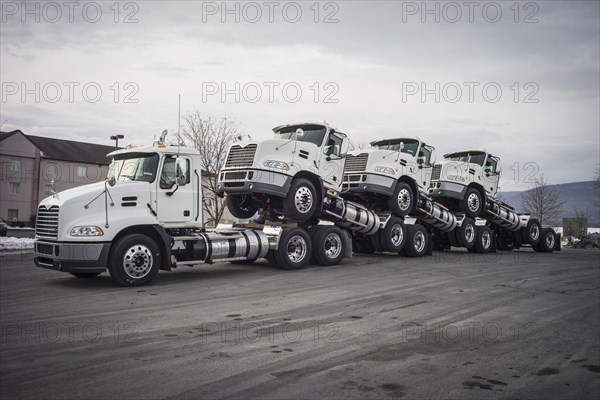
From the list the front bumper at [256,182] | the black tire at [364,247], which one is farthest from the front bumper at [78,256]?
the black tire at [364,247]

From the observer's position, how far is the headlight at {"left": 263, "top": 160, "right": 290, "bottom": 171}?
536 inches

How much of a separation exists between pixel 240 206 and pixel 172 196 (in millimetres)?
3866

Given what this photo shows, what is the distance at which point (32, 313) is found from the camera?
7996 millimetres

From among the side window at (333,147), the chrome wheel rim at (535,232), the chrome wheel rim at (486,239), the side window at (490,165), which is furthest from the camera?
the chrome wheel rim at (535,232)

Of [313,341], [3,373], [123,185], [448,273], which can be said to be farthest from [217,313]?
[448,273]

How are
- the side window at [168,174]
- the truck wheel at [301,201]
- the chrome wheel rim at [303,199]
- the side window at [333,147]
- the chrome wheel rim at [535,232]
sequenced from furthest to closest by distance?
1. the chrome wheel rim at [535,232]
2. the side window at [333,147]
3. the chrome wheel rim at [303,199]
4. the truck wheel at [301,201]
5. the side window at [168,174]

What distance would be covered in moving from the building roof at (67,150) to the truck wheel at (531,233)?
39944 millimetres

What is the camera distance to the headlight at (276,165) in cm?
1362

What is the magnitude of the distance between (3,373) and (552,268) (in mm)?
15309

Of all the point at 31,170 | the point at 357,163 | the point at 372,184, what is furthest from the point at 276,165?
the point at 31,170

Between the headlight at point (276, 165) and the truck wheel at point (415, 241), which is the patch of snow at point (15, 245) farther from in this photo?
the truck wheel at point (415, 241)

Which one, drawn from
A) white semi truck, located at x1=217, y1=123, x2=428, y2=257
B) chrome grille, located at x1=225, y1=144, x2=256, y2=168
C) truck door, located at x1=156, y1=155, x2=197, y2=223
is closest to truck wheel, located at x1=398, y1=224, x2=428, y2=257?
white semi truck, located at x1=217, y1=123, x2=428, y2=257

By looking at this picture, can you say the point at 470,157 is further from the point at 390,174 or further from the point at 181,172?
the point at 181,172

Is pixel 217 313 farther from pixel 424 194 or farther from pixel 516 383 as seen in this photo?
pixel 424 194
